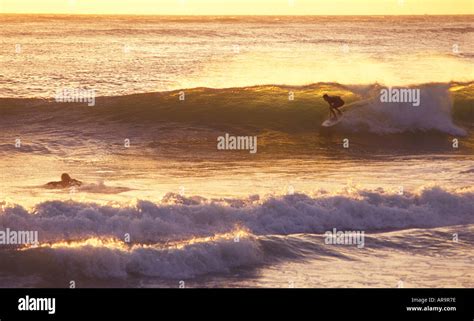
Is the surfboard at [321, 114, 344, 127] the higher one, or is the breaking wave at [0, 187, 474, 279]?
the surfboard at [321, 114, 344, 127]

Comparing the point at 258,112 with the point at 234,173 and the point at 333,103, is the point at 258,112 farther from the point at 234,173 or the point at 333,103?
the point at 234,173

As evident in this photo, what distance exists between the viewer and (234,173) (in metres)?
18.1

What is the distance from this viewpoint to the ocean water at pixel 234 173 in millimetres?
12055

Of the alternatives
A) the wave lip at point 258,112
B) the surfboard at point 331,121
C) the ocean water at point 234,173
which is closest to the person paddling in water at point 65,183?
the ocean water at point 234,173

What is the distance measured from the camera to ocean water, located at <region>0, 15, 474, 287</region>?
12.1 meters

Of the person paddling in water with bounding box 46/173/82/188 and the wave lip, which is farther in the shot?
the wave lip

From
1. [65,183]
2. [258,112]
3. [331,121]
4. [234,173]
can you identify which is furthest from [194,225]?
[258,112]

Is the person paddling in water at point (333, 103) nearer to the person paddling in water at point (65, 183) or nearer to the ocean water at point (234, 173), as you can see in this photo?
the ocean water at point (234, 173)
